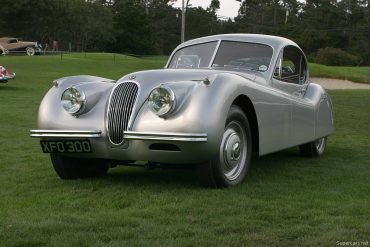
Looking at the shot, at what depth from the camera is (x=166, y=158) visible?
511cm

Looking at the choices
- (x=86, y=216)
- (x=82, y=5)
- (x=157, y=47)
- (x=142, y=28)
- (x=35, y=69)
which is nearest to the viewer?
(x=86, y=216)

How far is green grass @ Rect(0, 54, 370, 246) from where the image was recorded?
368 cm

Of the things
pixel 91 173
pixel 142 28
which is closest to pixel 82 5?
pixel 142 28

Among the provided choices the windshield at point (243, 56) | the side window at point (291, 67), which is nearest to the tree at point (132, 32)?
the side window at point (291, 67)

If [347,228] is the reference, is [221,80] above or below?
above

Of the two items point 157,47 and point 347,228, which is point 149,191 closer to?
point 347,228

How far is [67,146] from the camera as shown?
540 cm

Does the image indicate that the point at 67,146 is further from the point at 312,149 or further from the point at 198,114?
the point at 312,149

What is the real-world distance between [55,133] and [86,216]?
144cm

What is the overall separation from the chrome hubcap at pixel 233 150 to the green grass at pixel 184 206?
0.19 m

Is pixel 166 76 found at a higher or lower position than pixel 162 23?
lower

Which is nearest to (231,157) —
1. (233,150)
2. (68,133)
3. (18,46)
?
(233,150)

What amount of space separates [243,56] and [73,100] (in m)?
2.20

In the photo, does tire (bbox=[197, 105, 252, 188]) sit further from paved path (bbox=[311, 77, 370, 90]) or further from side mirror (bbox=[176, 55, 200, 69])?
paved path (bbox=[311, 77, 370, 90])
